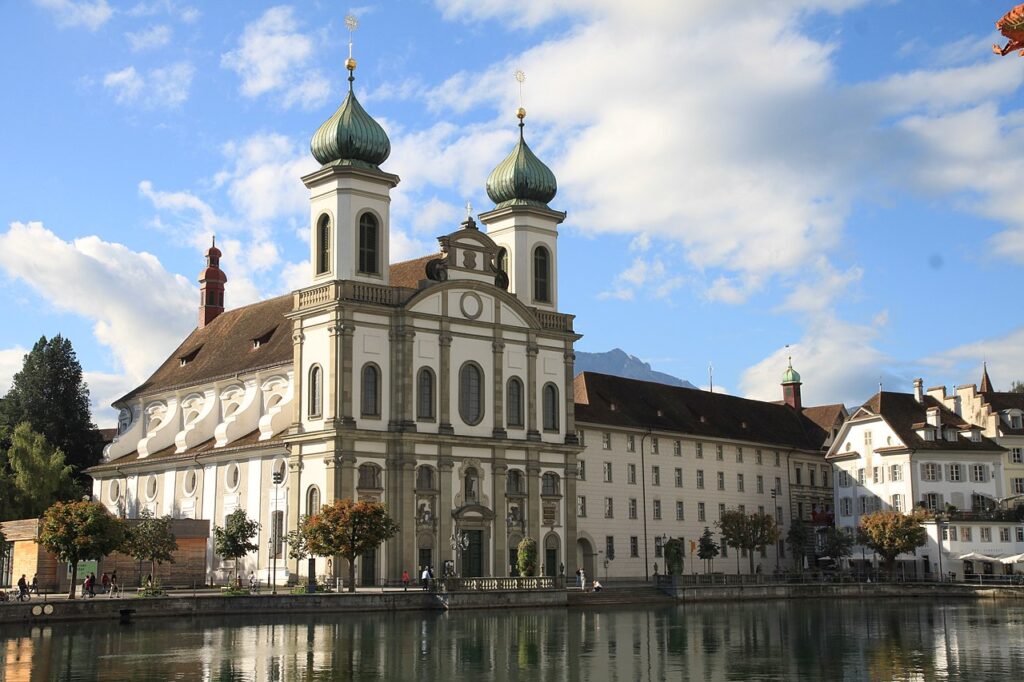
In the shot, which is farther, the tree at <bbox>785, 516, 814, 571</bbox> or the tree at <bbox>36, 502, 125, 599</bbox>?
the tree at <bbox>785, 516, 814, 571</bbox>

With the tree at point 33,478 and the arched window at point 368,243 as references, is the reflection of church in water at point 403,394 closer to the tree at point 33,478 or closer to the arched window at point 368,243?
the arched window at point 368,243

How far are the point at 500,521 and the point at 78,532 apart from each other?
24459mm

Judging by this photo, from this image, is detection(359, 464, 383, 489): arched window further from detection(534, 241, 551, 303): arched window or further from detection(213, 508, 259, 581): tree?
detection(534, 241, 551, 303): arched window

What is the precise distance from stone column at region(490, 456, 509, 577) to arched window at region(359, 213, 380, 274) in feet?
39.4

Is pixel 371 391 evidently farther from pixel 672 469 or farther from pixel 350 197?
pixel 672 469

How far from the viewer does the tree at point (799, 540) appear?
94.5 metres

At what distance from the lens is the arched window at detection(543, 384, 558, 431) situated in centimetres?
7756

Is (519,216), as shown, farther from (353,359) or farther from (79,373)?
(79,373)

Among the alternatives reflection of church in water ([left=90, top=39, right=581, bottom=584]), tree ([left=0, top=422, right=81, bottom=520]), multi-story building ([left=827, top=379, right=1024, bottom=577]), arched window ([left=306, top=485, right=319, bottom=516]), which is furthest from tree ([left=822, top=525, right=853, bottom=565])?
tree ([left=0, top=422, right=81, bottom=520])

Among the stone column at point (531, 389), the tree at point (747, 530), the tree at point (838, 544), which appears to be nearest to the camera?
the stone column at point (531, 389)

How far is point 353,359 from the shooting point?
227 feet

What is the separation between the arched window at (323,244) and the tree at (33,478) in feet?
85.9

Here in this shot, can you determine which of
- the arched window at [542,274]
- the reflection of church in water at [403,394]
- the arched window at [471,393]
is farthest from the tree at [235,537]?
the arched window at [542,274]

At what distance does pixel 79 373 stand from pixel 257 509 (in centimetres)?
3393
